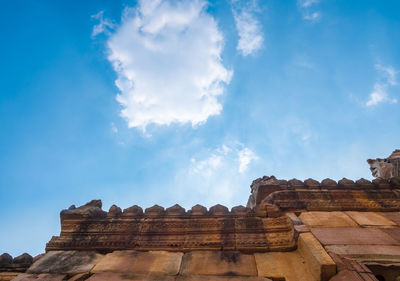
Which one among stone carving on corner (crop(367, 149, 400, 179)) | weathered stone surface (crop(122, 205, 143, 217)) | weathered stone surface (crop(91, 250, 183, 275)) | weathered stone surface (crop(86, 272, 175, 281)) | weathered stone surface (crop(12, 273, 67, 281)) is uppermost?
stone carving on corner (crop(367, 149, 400, 179))

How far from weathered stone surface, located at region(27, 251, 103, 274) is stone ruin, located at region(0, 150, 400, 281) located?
1 centimetres

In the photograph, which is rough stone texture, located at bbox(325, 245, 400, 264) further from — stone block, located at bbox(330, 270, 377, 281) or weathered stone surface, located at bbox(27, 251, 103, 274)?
weathered stone surface, located at bbox(27, 251, 103, 274)

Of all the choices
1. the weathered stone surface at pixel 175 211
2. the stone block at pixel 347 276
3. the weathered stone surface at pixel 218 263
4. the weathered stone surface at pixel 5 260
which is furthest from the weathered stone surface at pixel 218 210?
the weathered stone surface at pixel 5 260

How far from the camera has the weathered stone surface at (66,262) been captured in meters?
3.67

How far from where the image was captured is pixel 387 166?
7.96 m

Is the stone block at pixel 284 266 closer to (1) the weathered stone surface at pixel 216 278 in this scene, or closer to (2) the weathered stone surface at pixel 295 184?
(1) the weathered stone surface at pixel 216 278

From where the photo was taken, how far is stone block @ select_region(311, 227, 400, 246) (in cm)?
359

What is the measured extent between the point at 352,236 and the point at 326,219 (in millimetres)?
614

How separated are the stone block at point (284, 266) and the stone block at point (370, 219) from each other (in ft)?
4.83

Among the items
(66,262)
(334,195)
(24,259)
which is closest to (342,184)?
(334,195)

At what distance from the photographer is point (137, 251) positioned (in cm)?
409

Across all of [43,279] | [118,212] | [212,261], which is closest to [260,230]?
[212,261]

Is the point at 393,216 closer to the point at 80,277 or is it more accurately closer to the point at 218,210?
the point at 218,210

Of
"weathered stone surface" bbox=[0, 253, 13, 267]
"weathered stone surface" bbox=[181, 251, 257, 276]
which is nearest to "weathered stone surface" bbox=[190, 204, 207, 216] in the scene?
"weathered stone surface" bbox=[181, 251, 257, 276]
